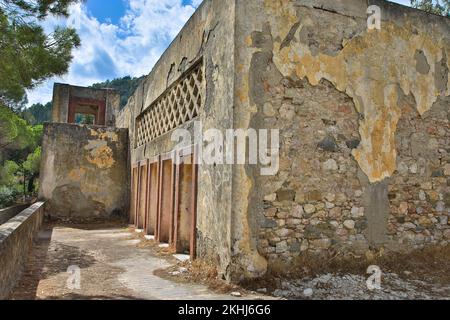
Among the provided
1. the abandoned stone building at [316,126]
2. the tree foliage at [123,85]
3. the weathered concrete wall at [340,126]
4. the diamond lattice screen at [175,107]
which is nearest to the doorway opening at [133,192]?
the diamond lattice screen at [175,107]

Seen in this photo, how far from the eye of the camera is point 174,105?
817cm

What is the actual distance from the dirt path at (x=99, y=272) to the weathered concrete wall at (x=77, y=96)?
14.2 metres

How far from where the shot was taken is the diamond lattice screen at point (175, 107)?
263 inches

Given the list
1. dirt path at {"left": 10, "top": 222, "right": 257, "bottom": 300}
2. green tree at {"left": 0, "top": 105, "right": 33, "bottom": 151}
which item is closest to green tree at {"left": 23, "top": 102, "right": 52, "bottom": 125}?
green tree at {"left": 0, "top": 105, "right": 33, "bottom": 151}

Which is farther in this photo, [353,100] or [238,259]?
[353,100]

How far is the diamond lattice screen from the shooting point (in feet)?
21.9

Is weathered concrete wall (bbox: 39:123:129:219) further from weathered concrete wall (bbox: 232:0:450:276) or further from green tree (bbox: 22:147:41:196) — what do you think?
green tree (bbox: 22:147:41:196)

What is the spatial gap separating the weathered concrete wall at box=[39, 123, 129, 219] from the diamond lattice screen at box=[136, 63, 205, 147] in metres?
2.40

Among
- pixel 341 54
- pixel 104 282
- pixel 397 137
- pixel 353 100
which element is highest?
pixel 341 54

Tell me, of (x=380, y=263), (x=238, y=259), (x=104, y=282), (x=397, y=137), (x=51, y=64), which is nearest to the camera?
(x=238, y=259)
